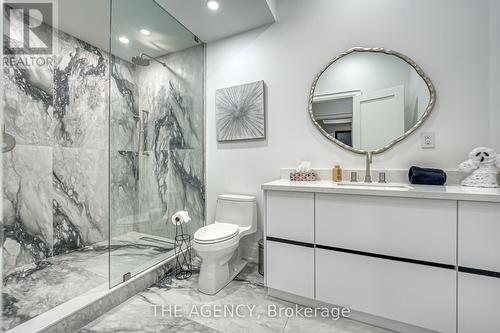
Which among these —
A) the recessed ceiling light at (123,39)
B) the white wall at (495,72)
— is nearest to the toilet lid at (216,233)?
the recessed ceiling light at (123,39)

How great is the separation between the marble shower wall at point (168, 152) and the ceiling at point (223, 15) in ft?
0.99

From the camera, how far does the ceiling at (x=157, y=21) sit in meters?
1.81

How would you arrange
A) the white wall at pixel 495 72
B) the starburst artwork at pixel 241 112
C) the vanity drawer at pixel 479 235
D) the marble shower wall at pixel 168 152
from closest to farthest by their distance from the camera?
the vanity drawer at pixel 479 235
the white wall at pixel 495 72
the marble shower wall at pixel 168 152
the starburst artwork at pixel 241 112

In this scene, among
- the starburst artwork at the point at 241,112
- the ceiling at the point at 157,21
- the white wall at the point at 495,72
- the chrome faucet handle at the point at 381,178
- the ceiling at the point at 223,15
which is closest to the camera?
the white wall at the point at 495,72

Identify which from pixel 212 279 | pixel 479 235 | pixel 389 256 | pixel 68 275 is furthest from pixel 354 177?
pixel 68 275

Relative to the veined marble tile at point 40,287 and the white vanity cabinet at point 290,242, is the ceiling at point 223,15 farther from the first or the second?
the veined marble tile at point 40,287

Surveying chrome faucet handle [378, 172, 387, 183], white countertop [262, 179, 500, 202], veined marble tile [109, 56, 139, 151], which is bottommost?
white countertop [262, 179, 500, 202]

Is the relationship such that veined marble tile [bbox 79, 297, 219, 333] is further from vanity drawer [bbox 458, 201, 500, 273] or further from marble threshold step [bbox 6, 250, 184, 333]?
vanity drawer [bbox 458, 201, 500, 273]

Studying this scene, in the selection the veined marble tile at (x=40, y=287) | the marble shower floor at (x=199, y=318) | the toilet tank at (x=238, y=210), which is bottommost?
the marble shower floor at (x=199, y=318)

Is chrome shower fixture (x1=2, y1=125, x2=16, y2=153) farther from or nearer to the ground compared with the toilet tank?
farther from the ground

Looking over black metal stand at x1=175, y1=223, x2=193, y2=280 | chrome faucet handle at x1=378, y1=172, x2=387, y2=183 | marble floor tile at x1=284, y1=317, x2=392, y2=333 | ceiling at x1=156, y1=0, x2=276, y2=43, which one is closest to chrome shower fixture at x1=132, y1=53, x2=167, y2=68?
ceiling at x1=156, y1=0, x2=276, y2=43

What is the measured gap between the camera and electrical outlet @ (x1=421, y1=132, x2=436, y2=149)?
1613mm

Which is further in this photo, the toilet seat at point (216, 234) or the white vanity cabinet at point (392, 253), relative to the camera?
the toilet seat at point (216, 234)

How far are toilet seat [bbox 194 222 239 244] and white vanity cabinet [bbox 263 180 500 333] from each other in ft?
1.07
